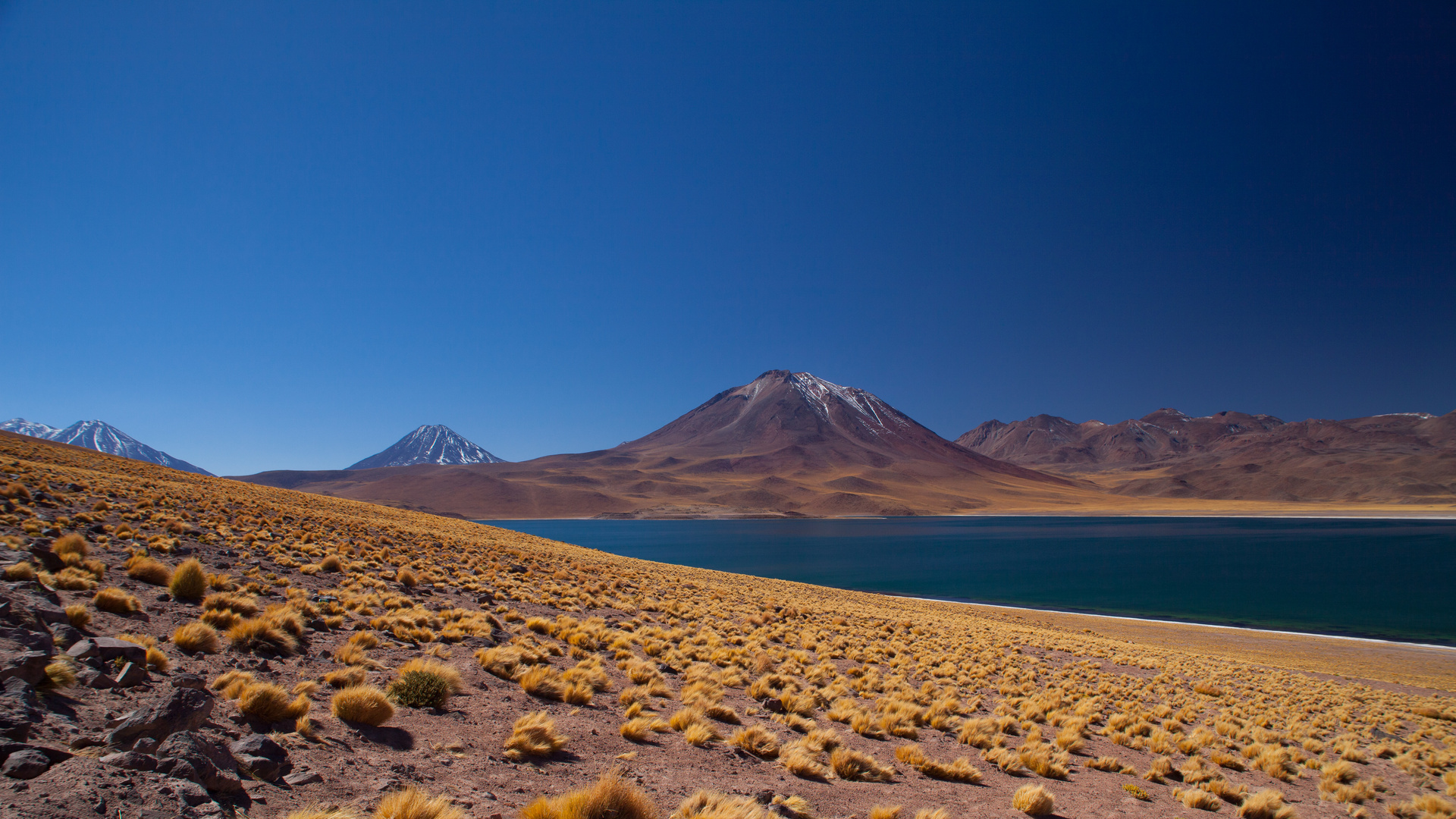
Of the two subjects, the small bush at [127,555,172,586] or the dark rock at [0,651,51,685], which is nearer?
the dark rock at [0,651,51,685]

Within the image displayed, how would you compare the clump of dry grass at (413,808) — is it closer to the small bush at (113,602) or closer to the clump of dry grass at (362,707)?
the clump of dry grass at (362,707)

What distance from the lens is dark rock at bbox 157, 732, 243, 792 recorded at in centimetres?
371

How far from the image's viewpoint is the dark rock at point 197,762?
371 cm

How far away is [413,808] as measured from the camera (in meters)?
4.06

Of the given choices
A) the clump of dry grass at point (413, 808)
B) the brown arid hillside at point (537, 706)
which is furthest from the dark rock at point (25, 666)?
the clump of dry grass at point (413, 808)

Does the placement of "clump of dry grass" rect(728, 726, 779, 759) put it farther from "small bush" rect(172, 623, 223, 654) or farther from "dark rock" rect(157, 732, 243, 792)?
"small bush" rect(172, 623, 223, 654)

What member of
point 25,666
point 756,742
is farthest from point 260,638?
point 756,742

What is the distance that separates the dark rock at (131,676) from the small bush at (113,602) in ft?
8.38

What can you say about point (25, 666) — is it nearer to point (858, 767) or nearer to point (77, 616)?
point (77, 616)

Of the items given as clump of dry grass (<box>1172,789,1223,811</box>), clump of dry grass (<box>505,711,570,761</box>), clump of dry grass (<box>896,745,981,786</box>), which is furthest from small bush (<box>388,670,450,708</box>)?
clump of dry grass (<box>1172,789,1223,811</box>)

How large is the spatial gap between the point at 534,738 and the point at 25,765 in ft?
12.3

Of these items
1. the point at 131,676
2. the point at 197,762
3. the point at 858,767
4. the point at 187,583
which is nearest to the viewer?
the point at 197,762

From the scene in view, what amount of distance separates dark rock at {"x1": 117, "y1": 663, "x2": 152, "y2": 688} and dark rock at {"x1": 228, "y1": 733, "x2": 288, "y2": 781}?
1324 mm

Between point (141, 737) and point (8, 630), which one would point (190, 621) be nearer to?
point (8, 630)
